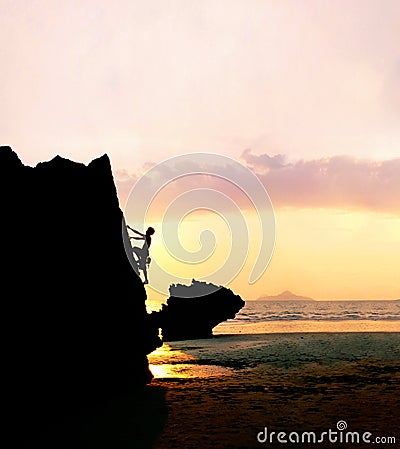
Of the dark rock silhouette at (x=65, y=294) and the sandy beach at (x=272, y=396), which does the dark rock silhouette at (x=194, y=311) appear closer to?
the sandy beach at (x=272, y=396)

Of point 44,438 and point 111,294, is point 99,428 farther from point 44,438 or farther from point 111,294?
point 111,294

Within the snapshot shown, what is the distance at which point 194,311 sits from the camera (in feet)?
200

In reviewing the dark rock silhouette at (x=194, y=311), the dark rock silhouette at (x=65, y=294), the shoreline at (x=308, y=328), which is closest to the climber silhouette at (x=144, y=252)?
the dark rock silhouette at (x=65, y=294)

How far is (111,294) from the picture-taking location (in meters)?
23.0

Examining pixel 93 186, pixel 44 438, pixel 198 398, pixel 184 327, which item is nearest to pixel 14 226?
pixel 93 186

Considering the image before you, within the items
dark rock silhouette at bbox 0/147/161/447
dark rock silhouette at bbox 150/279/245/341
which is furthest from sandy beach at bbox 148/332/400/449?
dark rock silhouette at bbox 150/279/245/341

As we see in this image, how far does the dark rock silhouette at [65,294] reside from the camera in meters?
17.3

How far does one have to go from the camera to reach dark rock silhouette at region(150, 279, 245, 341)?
59.2 m

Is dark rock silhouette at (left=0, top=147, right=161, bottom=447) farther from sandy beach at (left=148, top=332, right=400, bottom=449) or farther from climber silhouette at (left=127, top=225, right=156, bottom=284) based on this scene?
sandy beach at (left=148, top=332, right=400, bottom=449)

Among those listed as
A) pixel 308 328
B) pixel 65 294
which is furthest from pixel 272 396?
pixel 308 328

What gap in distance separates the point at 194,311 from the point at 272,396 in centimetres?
4185

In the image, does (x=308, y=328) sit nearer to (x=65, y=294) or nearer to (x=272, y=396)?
(x=272, y=396)

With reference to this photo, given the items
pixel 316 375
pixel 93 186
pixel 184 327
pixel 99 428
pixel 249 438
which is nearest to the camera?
pixel 249 438

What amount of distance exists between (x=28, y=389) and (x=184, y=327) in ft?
144
